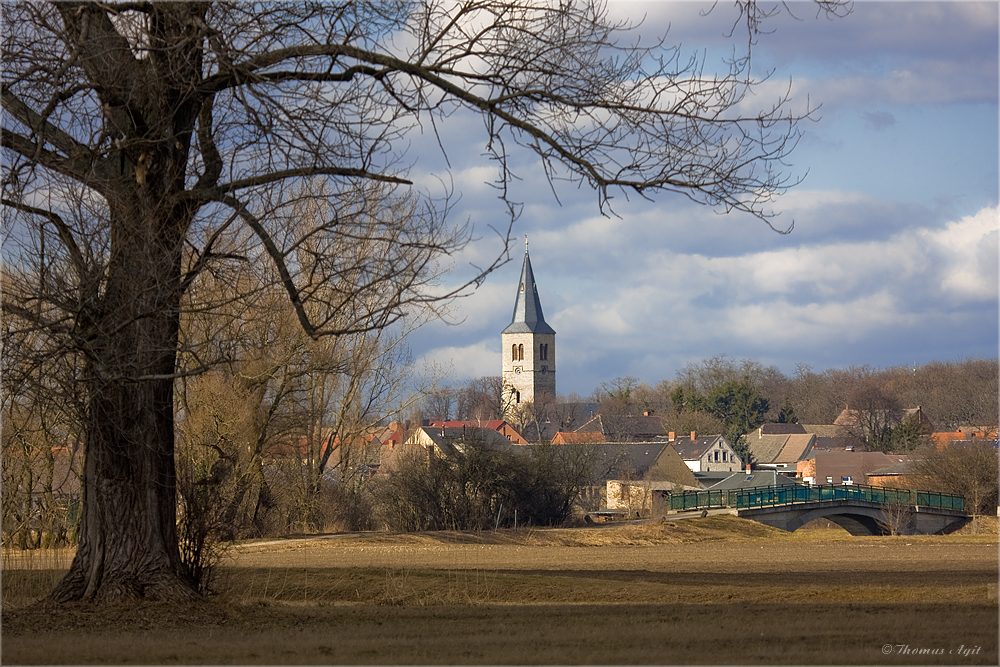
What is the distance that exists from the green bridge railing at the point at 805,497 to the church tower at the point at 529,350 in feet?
331

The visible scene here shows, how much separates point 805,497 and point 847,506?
2386 mm

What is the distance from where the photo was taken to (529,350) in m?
159

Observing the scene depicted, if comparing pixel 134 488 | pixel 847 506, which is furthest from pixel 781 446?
pixel 134 488

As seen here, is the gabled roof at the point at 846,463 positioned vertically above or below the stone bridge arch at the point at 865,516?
above

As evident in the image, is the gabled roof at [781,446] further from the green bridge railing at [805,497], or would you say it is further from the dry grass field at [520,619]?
the dry grass field at [520,619]

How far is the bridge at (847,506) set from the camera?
1956 inches

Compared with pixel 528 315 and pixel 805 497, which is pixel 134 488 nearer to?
pixel 805 497

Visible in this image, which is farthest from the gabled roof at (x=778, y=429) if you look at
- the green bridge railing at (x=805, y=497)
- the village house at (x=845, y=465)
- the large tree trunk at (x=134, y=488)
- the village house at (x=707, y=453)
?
the large tree trunk at (x=134, y=488)

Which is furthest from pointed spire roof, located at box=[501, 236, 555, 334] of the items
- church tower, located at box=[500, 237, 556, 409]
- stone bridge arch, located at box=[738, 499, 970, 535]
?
stone bridge arch, located at box=[738, 499, 970, 535]

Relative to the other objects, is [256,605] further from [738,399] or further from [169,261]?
[738,399]

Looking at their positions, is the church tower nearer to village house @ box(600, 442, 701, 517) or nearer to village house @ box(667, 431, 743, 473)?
village house @ box(667, 431, 743, 473)

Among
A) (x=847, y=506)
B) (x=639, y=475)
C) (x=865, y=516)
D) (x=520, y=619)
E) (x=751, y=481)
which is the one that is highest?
(x=639, y=475)

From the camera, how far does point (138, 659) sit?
838 centimetres

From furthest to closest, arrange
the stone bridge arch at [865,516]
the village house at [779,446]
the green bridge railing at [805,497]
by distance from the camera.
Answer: the village house at [779,446] < the green bridge railing at [805,497] < the stone bridge arch at [865,516]
